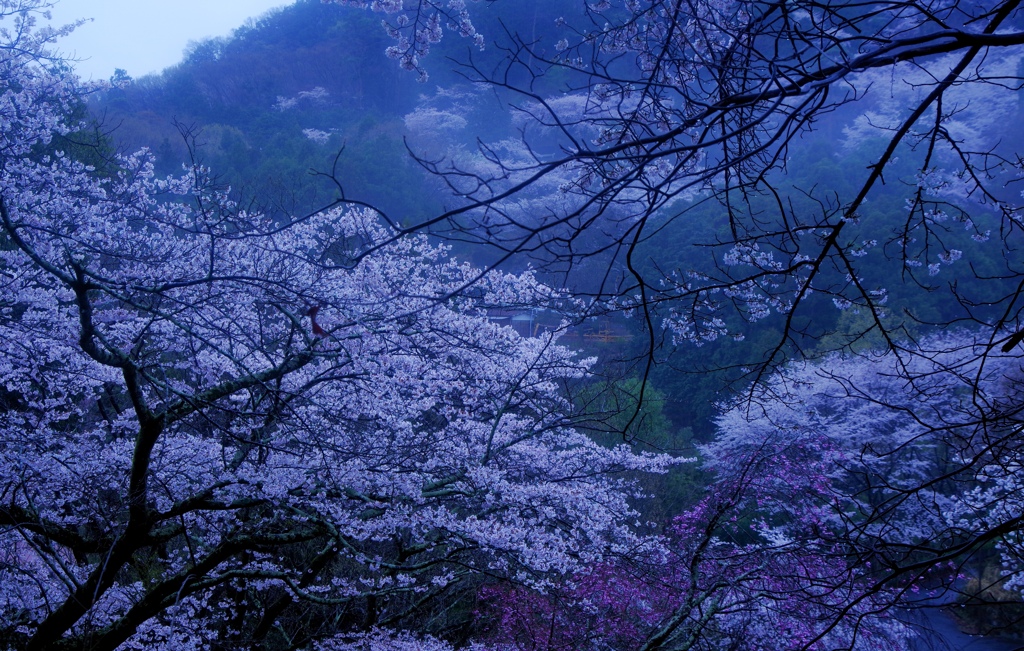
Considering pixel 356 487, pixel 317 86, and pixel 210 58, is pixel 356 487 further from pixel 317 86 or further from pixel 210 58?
pixel 210 58

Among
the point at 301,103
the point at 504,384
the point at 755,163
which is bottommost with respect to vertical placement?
the point at 755,163

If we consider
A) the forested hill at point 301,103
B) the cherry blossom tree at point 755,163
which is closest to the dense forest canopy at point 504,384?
the cherry blossom tree at point 755,163

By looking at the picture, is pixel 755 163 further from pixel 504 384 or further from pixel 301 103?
pixel 301 103

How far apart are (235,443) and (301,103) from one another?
25263 millimetres

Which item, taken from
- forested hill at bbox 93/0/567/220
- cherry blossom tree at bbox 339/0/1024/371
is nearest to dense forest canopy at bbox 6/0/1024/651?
cherry blossom tree at bbox 339/0/1024/371

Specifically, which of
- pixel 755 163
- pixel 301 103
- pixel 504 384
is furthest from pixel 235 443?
pixel 301 103

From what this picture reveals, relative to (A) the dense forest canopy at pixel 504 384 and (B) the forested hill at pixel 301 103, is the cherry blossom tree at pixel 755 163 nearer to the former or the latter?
(A) the dense forest canopy at pixel 504 384

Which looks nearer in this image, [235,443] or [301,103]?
[235,443]

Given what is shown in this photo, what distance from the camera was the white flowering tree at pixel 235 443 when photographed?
13.1ft

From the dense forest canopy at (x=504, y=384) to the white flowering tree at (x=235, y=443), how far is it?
6cm

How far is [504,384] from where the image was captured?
24.7 ft

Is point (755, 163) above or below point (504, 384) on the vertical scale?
below

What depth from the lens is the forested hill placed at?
17984mm

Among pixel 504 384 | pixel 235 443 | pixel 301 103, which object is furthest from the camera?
pixel 301 103
